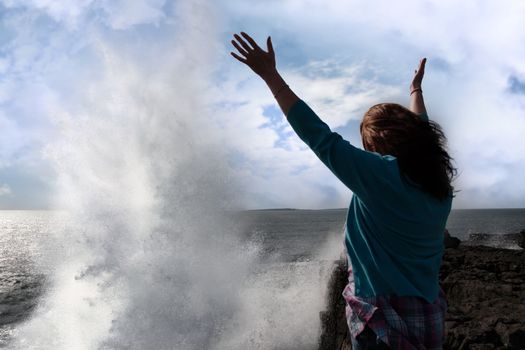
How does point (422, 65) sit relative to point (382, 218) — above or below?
above

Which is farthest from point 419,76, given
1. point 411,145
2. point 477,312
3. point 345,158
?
point 477,312

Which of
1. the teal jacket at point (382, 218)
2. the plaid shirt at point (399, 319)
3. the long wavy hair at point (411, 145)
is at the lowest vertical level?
the plaid shirt at point (399, 319)

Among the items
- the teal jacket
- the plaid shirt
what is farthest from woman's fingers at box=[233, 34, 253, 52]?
the plaid shirt

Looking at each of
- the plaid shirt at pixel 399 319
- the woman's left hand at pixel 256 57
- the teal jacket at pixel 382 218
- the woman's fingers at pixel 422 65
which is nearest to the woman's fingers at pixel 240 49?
the woman's left hand at pixel 256 57

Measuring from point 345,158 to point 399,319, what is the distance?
2.14ft

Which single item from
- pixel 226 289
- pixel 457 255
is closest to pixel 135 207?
pixel 226 289

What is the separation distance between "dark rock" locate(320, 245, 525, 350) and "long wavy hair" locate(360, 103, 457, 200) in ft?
3.39

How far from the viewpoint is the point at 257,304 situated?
13594mm

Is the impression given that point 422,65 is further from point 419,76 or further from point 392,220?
point 392,220

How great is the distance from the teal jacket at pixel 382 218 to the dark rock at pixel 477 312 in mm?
882

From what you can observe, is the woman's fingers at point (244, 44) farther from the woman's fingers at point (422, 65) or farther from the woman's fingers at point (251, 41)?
the woman's fingers at point (422, 65)

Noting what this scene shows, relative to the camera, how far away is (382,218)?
1729 millimetres

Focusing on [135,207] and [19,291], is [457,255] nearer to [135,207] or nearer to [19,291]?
[135,207]

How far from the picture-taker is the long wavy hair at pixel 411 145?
5.76 ft
